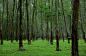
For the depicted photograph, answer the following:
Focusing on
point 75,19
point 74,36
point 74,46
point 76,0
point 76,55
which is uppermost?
point 76,0

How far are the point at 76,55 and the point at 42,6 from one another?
23105mm

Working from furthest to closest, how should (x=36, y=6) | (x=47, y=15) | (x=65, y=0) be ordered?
(x=36, y=6) < (x=65, y=0) < (x=47, y=15)

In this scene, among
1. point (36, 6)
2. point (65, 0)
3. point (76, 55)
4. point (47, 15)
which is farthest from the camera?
point (36, 6)

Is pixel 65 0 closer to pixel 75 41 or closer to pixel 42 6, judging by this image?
pixel 42 6

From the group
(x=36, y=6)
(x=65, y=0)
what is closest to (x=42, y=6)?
(x=36, y=6)

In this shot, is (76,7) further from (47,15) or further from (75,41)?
(47,15)

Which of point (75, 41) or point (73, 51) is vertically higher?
point (75, 41)

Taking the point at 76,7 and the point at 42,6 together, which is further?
the point at 42,6

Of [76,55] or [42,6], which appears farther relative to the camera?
[42,6]

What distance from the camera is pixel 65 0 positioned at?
27672 millimetres

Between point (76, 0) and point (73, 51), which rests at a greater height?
point (76, 0)

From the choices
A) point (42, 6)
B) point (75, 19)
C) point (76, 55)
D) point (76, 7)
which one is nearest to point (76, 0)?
point (76, 7)

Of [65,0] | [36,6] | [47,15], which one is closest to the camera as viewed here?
[47,15]

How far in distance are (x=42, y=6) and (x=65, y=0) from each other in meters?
6.77
